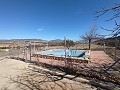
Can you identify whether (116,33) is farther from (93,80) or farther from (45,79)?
(45,79)

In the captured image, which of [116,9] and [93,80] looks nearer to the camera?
[116,9]

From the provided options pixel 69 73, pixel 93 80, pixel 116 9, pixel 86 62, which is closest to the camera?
pixel 116 9

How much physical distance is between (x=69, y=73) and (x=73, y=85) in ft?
→ 6.42

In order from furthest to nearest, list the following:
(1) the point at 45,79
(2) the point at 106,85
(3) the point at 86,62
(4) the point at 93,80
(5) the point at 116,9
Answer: (3) the point at 86,62, (1) the point at 45,79, (4) the point at 93,80, (2) the point at 106,85, (5) the point at 116,9

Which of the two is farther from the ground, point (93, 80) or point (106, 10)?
point (106, 10)

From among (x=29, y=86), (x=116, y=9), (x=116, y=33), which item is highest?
(x=116, y=9)

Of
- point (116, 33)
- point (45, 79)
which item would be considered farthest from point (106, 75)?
point (116, 33)

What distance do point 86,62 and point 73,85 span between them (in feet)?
16.1

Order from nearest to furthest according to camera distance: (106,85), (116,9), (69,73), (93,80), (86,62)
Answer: (116,9) < (106,85) < (93,80) < (69,73) < (86,62)

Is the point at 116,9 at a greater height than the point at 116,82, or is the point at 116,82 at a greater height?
the point at 116,9

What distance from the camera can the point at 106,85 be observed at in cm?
631

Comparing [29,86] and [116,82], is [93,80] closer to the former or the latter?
[116,82]

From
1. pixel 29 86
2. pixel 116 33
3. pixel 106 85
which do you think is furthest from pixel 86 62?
pixel 116 33

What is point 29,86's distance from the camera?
655 cm
